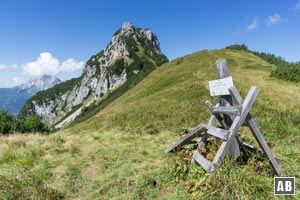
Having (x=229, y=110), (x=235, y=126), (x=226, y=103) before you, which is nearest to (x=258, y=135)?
(x=235, y=126)

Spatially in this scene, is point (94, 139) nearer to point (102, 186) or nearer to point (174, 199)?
point (102, 186)

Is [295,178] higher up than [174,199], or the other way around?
[295,178]

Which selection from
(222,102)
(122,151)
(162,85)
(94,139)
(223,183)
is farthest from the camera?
(162,85)

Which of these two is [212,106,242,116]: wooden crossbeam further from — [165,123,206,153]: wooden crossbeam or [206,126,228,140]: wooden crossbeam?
[165,123,206,153]: wooden crossbeam

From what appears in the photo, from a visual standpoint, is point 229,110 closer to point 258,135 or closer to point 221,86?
point 221,86

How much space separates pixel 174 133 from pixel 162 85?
2114 cm

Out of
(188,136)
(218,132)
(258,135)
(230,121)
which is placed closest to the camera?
(258,135)

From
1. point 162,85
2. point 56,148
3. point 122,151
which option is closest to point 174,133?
point 122,151

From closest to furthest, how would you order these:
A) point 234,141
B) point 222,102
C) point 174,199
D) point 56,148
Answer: point 174,199
point 234,141
point 222,102
point 56,148

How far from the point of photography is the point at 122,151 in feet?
34.9
